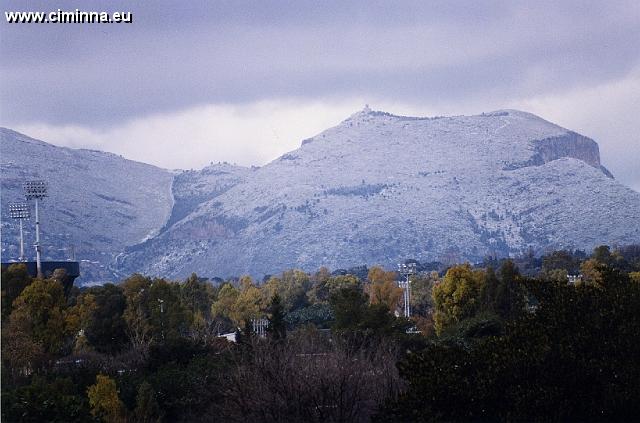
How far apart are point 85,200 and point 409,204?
4393 centimetres

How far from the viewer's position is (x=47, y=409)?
73.2 ft

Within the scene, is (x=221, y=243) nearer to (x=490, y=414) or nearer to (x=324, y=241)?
(x=324, y=241)

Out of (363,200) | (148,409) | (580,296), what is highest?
(363,200)

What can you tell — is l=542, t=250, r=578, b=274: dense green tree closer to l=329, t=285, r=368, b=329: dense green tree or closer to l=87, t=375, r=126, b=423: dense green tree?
l=329, t=285, r=368, b=329: dense green tree

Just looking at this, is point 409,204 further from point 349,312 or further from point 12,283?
point 12,283

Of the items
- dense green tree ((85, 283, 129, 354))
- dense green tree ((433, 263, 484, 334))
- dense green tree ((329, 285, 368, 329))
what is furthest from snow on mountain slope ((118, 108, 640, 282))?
dense green tree ((329, 285, 368, 329))

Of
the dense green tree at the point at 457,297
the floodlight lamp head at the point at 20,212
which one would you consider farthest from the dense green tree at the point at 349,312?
the floodlight lamp head at the point at 20,212

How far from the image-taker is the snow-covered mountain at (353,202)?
124000mm

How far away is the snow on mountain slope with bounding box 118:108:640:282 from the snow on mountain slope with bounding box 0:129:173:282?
12.6 ft

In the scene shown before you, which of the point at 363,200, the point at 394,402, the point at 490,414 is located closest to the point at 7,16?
the point at 394,402

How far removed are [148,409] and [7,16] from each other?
11.5 m

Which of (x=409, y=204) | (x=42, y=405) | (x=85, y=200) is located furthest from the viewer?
(x=409, y=204)

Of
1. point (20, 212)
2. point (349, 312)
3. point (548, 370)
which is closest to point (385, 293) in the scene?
point (20, 212)

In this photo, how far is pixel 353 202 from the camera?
146750 mm
